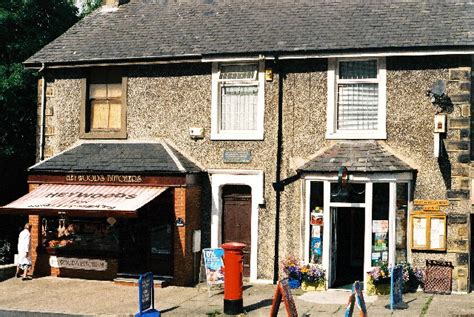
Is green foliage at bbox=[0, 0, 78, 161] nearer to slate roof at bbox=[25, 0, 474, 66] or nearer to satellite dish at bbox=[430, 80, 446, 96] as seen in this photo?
slate roof at bbox=[25, 0, 474, 66]

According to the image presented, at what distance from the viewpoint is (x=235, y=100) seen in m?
17.4

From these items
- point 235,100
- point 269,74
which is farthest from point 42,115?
point 269,74

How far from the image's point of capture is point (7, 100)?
74.3ft

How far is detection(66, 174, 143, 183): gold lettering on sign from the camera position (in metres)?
17.0

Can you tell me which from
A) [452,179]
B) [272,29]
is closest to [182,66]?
[272,29]

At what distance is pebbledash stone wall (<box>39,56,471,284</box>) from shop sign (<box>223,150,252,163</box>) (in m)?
0.11

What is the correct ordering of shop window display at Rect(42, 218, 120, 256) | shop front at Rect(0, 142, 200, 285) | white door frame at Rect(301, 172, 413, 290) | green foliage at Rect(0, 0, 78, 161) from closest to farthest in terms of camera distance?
white door frame at Rect(301, 172, 413, 290)
shop front at Rect(0, 142, 200, 285)
shop window display at Rect(42, 218, 120, 256)
green foliage at Rect(0, 0, 78, 161)

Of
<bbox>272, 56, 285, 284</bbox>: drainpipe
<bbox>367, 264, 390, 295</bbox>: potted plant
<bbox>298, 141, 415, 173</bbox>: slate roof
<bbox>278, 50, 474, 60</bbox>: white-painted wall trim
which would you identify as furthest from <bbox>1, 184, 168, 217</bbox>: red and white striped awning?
<bbox>367, 264, 390, 295</bbox>: potted plant

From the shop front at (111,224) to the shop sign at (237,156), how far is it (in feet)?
3.30

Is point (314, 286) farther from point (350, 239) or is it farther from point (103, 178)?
point (103, 178)

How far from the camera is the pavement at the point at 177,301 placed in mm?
13344

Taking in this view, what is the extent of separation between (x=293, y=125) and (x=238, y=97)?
1.67 meters

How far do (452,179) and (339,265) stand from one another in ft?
13.3

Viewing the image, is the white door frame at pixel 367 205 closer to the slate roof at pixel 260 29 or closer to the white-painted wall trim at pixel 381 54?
the white-painted wall trim at pixel 381 54
